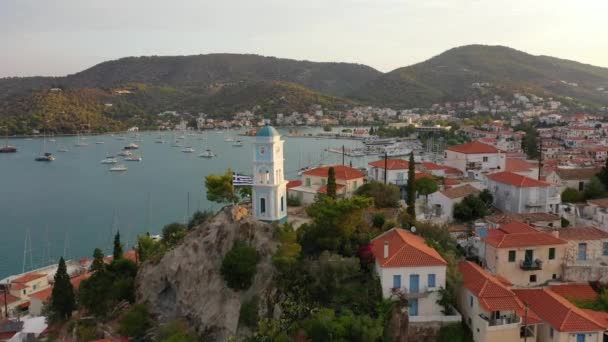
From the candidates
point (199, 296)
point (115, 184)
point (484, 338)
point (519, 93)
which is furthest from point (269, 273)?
point (519, 93)

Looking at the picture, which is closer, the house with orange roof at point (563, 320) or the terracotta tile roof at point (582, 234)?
the house with orange roof at point (563, 320)

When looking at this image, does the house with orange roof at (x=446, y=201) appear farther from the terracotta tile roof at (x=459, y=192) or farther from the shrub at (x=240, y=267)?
the shrub at (x=240, y=267)

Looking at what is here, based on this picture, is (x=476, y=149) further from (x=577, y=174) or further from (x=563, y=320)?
(x=563, y=320)

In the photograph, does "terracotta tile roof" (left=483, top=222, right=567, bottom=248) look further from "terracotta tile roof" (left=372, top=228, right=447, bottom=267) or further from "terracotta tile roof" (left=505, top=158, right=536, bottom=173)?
"terracotta tile roof" (left=505, top=158, right=536, bottom=173)

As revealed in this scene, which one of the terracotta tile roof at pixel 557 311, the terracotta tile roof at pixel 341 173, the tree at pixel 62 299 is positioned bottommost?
the tree at pixel 62 299

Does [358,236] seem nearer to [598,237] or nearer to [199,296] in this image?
[199,296]

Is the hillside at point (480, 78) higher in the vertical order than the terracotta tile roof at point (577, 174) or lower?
higher

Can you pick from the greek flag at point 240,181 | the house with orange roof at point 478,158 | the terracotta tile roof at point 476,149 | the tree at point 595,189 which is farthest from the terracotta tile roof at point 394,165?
the tree at point 595,189

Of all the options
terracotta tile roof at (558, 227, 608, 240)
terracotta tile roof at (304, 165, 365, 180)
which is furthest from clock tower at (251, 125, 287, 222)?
terracotta tile roof at (558, 227, 608, 240)
